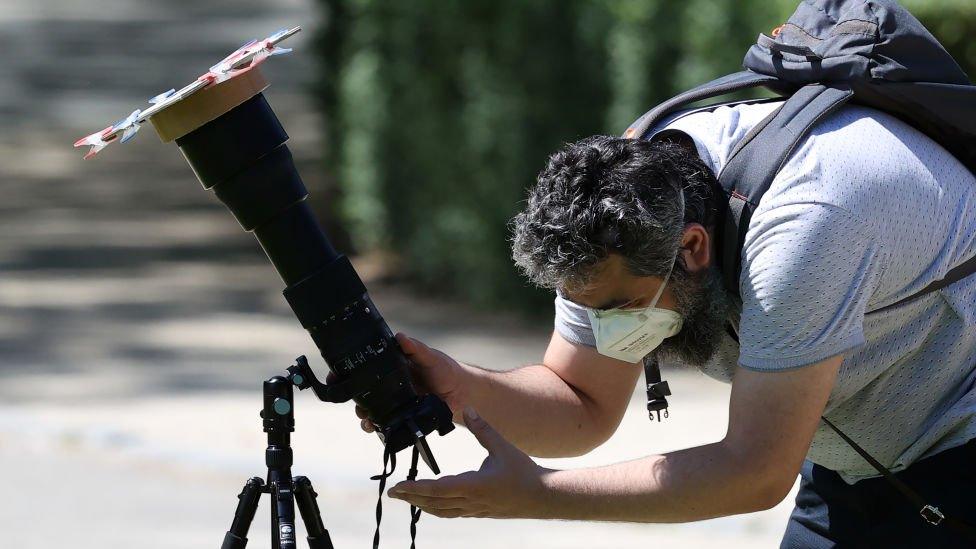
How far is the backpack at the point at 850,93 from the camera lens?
2.33m

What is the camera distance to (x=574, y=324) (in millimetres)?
2812

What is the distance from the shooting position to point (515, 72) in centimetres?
816

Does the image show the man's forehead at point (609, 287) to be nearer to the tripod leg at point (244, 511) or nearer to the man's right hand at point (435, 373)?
the man's right hand at point (435, 373)

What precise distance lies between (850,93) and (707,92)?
0.35 m

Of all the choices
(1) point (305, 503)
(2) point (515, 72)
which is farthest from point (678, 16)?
(1) point (305, 503)

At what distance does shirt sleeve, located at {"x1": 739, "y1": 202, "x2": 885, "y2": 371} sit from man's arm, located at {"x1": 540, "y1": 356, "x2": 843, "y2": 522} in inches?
1.5

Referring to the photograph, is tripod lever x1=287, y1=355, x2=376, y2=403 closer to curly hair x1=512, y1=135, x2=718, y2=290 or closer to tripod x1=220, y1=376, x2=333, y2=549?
tripod x1=220, y1=376, x2=333, y2=549

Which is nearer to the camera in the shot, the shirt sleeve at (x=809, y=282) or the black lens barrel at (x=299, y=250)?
the shirt sleeve at (x=809, y=282)

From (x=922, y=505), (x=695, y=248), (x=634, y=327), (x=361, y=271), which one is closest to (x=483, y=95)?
(x=361, y=271)

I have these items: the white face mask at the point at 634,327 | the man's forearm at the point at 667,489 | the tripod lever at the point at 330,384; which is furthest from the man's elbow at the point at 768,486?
the tripod lever at the point at 330,384

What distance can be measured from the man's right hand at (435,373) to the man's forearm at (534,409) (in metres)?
0.04

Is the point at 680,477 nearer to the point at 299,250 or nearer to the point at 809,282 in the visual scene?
the point at 809,282

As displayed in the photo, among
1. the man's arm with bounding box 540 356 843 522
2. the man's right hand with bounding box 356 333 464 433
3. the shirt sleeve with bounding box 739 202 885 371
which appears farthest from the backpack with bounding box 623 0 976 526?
the man's right hand with bounding box 356 333 464 433

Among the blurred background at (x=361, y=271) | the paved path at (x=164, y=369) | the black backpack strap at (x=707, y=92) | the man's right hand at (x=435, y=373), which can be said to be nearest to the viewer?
the black backpack strap at (x=707, y=92)
